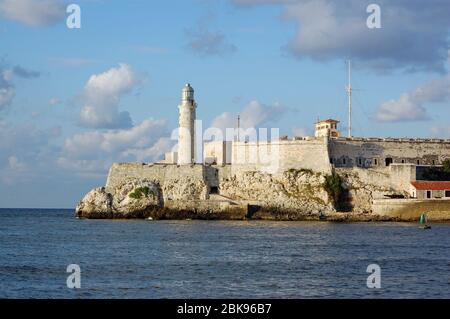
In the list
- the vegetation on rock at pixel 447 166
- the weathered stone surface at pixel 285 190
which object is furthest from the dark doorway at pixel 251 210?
the vegetation on rock at pixel 447 166

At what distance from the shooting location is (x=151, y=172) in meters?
60.7

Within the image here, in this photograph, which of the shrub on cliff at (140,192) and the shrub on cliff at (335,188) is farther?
the shrub on cliff at (140,192)

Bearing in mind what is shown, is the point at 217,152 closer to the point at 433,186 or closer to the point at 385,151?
the point at 385,151

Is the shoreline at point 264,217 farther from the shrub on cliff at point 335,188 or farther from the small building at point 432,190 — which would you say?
the small building at point 432,190

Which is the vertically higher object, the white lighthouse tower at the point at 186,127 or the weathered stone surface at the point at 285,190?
the white lighthouse tower at the point at 186,127

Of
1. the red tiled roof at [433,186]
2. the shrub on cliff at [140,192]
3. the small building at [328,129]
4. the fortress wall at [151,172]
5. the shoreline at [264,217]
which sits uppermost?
the small building at [328,129]

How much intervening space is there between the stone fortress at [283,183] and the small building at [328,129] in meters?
3.43

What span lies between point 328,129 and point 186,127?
37.0 ft

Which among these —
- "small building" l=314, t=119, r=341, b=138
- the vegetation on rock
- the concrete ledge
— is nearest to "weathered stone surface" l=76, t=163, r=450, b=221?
the concrete ledge

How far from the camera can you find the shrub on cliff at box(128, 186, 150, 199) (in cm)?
5881

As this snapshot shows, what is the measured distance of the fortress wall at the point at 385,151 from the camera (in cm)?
6009

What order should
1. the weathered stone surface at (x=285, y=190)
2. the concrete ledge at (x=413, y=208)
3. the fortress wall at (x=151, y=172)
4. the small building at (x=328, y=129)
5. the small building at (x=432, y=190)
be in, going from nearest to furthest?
the concrete ledge at (x=413, y=208)
the small building at (x=432, y=190)
the weathered stone surface at (x=285, y=190)
the fortress wall at (x=151, y=172)
the small building at (x=328, y=129)

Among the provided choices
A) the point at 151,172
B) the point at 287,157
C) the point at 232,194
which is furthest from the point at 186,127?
the point at 287,157
